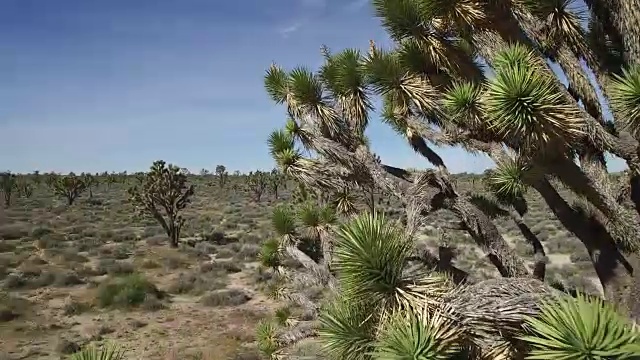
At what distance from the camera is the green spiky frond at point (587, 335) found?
262 centimetres

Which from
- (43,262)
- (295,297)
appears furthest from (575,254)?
(43,262)

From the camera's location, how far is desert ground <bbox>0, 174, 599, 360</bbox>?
11.3 meters

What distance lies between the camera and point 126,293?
46.9ft

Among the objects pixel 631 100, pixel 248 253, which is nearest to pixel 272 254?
pixel 631 100

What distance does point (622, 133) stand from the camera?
4.40 m

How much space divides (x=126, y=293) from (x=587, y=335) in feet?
45.7

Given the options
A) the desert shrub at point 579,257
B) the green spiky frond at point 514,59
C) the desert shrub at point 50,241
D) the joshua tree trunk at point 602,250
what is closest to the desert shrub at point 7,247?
the desert shrub at point 50,241

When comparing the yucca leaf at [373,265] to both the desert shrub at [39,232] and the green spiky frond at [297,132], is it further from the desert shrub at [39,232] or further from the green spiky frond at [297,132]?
the desert shrub at [39,232]

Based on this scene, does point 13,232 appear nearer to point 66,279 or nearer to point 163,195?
point 163,195

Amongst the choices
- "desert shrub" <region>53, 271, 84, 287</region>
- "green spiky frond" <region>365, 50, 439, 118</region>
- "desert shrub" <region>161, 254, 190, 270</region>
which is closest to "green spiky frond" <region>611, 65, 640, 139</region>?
"green spiky frond" <region>365, 50, 439, 118</region>

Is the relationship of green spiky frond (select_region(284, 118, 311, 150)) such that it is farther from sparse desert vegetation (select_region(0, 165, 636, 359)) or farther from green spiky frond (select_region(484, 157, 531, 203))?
green spiky frond (select_region(484, 157, 531, 203))

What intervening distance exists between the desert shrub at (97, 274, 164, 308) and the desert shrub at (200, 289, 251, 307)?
4.97ft

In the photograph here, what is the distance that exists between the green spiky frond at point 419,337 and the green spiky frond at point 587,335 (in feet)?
2.01

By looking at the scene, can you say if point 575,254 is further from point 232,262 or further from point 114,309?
point 114,309
